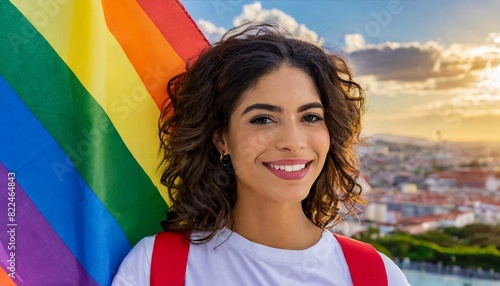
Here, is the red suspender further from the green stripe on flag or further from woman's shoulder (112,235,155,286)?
the green stripe on flag

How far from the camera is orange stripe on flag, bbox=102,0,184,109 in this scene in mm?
1620

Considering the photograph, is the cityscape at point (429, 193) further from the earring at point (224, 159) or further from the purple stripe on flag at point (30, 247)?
the purple stripe on flag at point (30, 247)

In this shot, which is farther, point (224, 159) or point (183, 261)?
point (224, 159)

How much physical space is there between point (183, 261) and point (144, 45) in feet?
1.97

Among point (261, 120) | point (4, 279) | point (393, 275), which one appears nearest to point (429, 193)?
point (393, 275)

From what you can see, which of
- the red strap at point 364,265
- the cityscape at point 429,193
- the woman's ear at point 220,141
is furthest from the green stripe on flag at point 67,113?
the cityscape at point 429,193

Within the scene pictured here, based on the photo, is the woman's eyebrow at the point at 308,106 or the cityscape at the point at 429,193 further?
the cityscape at the point at 429,193

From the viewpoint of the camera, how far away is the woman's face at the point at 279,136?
1581 millimetres

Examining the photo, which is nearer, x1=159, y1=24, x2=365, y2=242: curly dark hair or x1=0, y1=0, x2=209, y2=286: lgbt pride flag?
x1=0, y1=0, x2=209, y2=286: lgbt pride flag

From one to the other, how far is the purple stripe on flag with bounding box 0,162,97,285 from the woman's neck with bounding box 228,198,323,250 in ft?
1.44

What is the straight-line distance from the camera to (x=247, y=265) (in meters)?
1.62

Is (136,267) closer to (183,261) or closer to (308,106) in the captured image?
(183,261)

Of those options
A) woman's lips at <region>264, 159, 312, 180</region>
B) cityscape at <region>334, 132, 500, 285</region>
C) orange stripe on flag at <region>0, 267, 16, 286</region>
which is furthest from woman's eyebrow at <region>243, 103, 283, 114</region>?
cityscape at <region>334, 132, 500, 285</region>

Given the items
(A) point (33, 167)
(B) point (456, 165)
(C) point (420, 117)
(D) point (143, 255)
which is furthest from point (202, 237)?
(B) point (456, 165)
